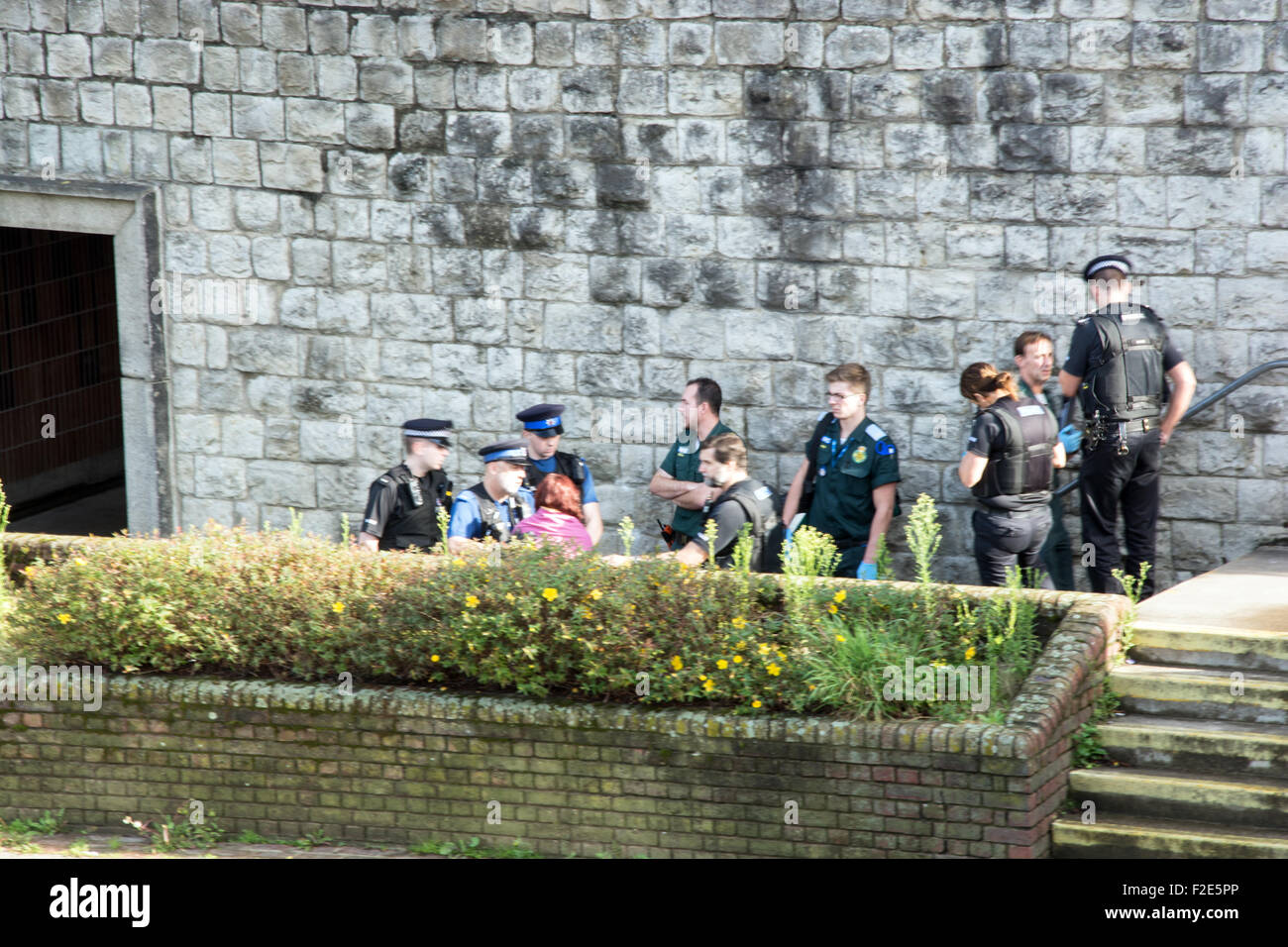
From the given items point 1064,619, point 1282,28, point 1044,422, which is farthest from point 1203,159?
point 1064,619

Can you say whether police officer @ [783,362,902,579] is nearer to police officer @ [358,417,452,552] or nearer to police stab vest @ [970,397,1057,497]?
police stab vest @ [970,397,1057,497]

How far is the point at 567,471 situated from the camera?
999cm

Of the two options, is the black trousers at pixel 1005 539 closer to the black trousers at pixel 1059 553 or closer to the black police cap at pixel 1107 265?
the black trousers at pixel 1059 553

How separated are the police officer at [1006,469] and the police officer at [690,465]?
1717 mm

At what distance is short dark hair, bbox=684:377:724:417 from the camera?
33.0ft

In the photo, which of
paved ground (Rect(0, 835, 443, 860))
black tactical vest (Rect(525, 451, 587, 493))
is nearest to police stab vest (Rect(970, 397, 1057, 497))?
black tactical vest (Rect(525, 451, 587, 493))

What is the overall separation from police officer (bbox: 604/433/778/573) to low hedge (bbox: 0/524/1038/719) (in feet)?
2.34

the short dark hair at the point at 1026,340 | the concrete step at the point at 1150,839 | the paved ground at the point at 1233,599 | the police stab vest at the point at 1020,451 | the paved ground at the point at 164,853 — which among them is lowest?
the concrete step at the point at 1150,839

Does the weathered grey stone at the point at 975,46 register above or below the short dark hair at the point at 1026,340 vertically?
above

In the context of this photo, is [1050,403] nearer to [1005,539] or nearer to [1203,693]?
[1005,539]

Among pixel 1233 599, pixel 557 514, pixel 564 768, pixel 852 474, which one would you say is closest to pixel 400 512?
pixel 557 514

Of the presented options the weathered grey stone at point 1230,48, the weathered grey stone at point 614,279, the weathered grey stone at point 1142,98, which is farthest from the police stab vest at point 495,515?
the weathered grey stone at point 1230,48

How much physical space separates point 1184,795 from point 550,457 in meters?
4.38

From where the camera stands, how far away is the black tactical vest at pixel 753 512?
888 centimetres
